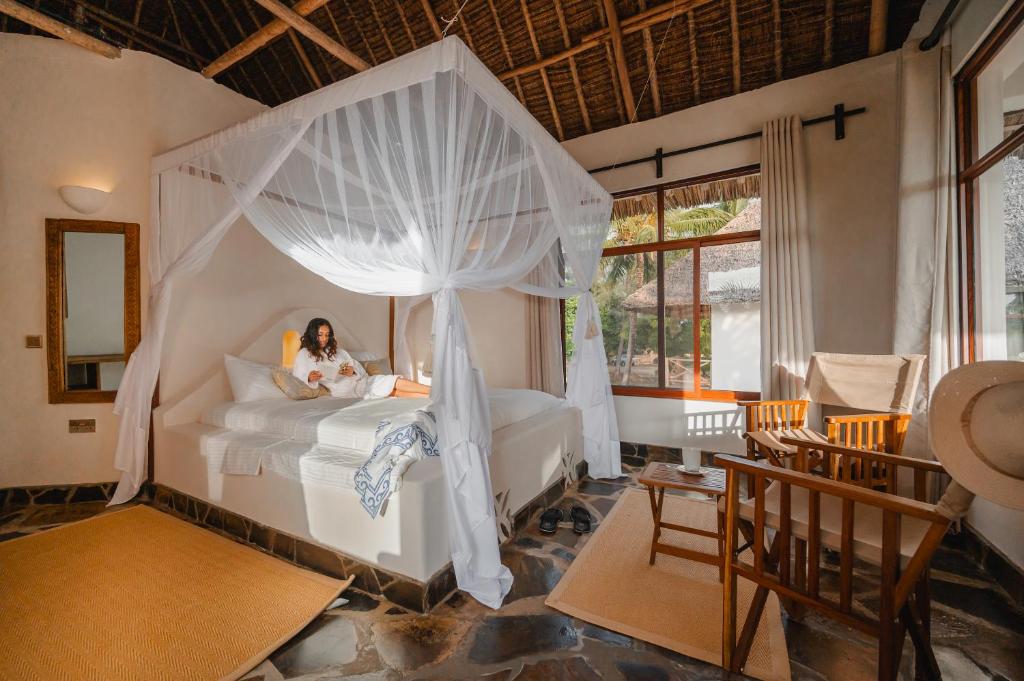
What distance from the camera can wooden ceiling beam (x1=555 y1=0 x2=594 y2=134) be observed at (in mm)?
3631

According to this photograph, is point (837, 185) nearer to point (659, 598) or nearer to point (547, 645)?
point (659, 598)

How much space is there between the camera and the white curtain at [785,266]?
3346 millimetres

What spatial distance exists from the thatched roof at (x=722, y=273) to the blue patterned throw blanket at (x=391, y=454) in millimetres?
2831

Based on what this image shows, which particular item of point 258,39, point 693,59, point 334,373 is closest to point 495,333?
A: point 334,373

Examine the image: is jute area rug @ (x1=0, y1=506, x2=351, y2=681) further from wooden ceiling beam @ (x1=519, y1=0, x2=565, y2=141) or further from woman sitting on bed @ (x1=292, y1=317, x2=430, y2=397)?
wooden ceiling beam @ (x1=519, y1=0, x2=565, y2=141)

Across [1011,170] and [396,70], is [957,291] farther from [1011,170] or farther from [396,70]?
[396,70]

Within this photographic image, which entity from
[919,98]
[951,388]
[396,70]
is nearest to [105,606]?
[396,70]

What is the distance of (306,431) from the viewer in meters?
2.46

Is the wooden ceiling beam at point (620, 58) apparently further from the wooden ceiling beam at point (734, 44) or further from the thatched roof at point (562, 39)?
the wooden ceiling beam at point (734, 44)

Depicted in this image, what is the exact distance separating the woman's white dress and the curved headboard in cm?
36

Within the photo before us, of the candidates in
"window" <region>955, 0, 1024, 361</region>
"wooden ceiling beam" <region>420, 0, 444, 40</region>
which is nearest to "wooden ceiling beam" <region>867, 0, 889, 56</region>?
"window" <region>955, 0, 1024, 361</region>

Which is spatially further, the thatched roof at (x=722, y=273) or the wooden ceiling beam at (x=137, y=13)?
the thatched roof at (x=722, y=273)

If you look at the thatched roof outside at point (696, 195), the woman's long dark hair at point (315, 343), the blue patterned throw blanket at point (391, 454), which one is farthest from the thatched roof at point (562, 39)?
the blue patterned throw blanket at point (391, 454)

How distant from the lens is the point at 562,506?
299 cm
